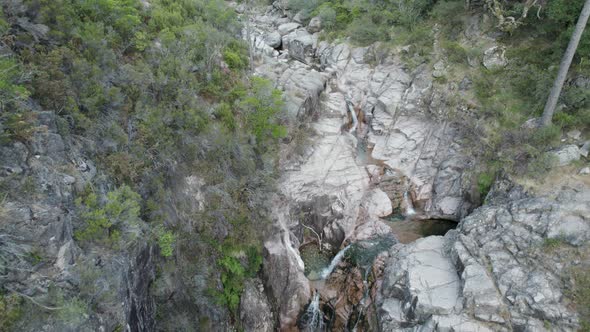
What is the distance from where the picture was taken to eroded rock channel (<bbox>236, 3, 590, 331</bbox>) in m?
12.5

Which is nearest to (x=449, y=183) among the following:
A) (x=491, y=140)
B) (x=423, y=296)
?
(x=491, y=140)

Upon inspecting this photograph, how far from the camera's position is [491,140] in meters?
18.4

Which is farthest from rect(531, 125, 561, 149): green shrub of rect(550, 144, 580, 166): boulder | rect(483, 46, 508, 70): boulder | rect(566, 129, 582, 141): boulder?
rect(483, 46, 508, 70): boulder

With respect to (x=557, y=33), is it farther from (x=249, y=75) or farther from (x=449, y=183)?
(x=249, y=75)

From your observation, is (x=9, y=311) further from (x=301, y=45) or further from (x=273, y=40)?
(x=273, y=40)

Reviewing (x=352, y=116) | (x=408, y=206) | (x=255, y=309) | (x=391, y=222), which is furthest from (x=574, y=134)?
(x=255, y=309)

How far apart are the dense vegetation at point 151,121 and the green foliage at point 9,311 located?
27 mm

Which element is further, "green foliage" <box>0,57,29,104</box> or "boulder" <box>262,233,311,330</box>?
"boulder" <box>262,233,311,330</box>

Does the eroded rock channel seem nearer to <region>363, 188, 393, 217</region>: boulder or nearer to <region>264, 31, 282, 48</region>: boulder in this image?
<region>363, 188, 393, 217</region>: boulder

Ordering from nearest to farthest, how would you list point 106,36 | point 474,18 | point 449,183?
1. point 106,36
2. point 449,183
3. point 474,18

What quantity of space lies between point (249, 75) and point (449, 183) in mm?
13504

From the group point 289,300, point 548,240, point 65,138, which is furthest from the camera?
point 289,300

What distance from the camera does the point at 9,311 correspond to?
7.02 meters

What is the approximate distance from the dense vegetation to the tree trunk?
12949mm
